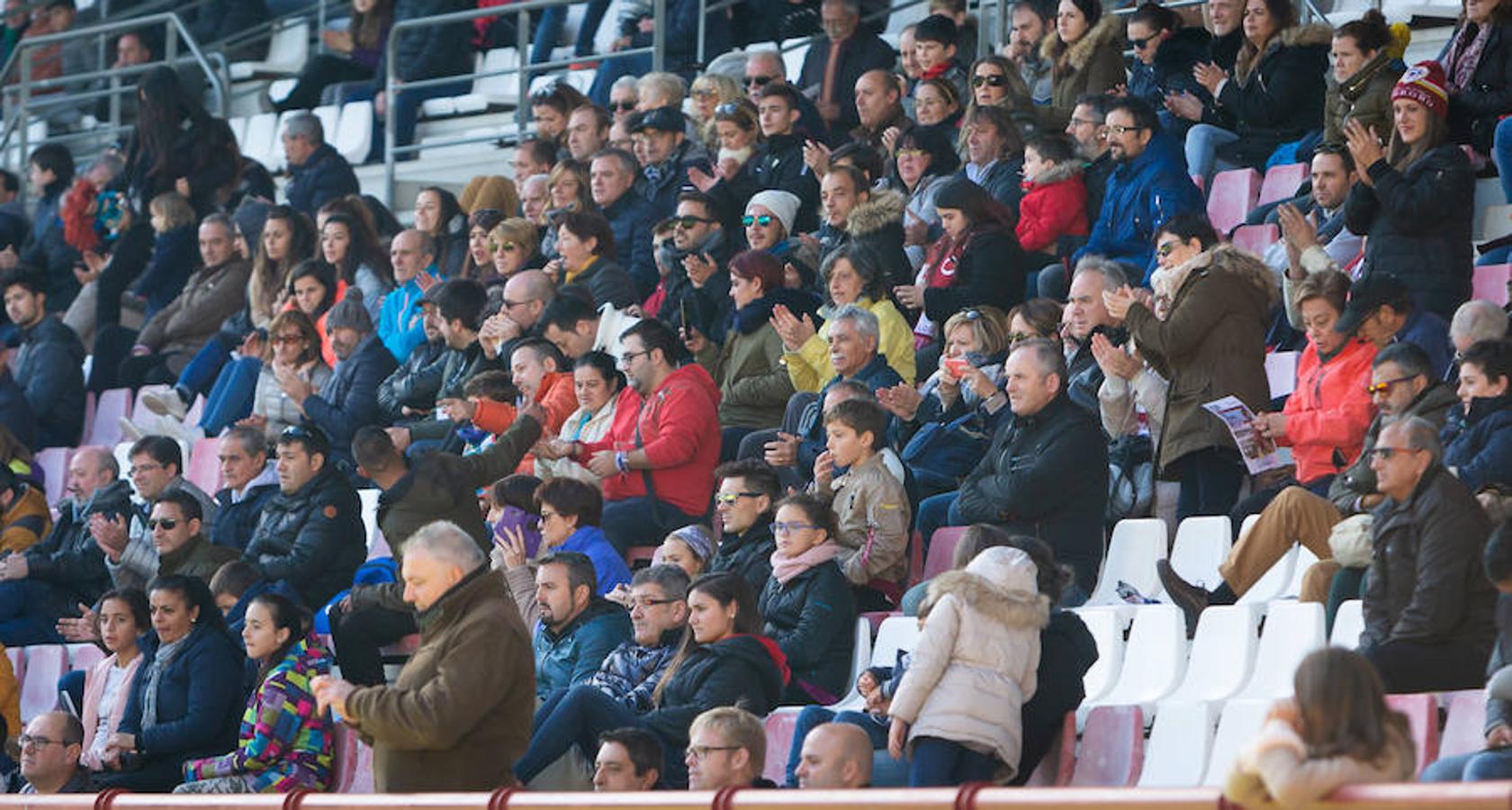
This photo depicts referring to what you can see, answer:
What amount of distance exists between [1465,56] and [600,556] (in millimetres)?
3834

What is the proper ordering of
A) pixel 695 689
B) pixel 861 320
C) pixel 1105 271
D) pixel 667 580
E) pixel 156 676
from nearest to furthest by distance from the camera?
pixel 695 689, pixel 667 580, pixel 156 676, pixel 1105 271, pixel 861 320

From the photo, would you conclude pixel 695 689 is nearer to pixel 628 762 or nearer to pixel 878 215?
pixel 628 762

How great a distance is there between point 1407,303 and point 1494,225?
61.9 inches

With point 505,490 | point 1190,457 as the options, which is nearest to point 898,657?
point 1190,457

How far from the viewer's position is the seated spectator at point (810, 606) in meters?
8.81

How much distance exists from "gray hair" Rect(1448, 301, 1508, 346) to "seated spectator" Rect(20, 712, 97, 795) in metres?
4.78

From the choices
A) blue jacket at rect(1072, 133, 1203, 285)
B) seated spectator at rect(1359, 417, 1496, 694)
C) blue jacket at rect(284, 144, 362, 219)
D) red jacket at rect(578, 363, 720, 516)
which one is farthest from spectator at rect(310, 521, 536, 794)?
blue jacket at rect(284, 144, 362, 219)

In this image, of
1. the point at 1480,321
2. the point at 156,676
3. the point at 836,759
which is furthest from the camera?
the point at 156,676

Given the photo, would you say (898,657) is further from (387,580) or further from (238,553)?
(238,553)

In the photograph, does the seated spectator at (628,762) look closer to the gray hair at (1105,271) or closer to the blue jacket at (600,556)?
the blue jacket at (600,556)

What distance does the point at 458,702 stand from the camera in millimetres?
7285

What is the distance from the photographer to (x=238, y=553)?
1118 cm

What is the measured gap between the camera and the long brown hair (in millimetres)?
5223

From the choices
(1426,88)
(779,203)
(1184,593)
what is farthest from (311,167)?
(1184,593)
